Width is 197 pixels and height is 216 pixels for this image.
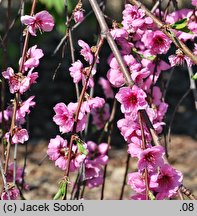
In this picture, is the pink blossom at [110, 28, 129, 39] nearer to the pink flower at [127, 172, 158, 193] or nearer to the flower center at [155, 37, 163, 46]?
the flower center at [155, 37, 163, 46]

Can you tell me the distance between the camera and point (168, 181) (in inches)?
53.9

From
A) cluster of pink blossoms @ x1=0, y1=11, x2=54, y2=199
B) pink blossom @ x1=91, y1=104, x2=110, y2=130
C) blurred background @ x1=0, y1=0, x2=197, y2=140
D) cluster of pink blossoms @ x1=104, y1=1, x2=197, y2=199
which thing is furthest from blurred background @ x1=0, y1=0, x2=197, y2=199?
cluster of pink blossoms @ x1=0, y1=11, x2=54, y2=199

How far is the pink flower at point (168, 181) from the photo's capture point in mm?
1348

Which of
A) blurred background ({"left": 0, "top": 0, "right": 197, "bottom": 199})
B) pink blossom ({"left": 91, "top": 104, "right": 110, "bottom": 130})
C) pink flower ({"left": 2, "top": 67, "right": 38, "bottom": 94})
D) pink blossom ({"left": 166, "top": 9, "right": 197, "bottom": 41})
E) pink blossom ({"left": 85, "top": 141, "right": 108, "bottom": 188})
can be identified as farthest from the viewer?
blurred background ({"left": 0, "top": 0, "right": 197, "bottom": 199})

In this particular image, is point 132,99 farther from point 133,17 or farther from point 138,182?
point 133,17

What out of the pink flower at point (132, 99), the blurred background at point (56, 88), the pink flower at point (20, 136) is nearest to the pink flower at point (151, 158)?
the pink flower at point (132, 99)

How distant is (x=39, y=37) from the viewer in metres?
4.85

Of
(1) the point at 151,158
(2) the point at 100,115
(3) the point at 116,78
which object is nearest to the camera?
(1) the point at 151,158

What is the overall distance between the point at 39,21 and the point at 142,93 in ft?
1.27

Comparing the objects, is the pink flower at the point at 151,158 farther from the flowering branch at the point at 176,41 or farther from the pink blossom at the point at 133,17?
the pink blossom at the point at 133,17

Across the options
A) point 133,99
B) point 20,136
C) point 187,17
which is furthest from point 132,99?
point 187,17

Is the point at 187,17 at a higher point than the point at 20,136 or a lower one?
higher

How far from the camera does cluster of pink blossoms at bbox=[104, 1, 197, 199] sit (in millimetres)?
1338
